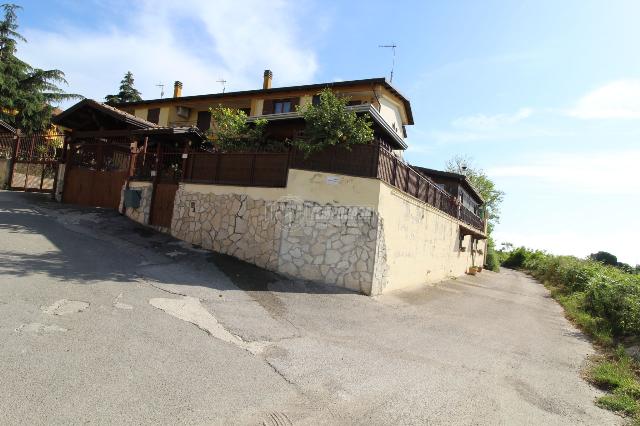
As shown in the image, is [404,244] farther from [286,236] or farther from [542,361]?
[542,361]

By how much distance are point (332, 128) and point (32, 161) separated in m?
16.4

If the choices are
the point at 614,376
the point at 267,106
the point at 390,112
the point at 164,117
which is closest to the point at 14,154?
the point at 164,117

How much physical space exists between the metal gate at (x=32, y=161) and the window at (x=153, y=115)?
29.7 feet

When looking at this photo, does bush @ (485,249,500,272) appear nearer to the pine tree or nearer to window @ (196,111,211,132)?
window @ (196,111,211,132)

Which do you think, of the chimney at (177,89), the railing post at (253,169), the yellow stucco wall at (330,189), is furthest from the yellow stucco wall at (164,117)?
the yellow stucco wall at (330,189)

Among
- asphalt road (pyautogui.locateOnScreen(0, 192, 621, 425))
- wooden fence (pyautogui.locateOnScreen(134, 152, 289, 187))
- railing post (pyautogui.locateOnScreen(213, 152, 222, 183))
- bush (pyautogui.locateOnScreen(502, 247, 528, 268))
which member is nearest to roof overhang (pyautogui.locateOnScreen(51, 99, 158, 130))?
wooden fence (pyautogui.locateOnScreen(134, 152, 289, 187))

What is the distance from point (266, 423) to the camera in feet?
13.0

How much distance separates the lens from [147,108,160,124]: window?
2798 centimetres

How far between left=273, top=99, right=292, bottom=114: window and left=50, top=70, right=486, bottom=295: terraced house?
9195 mm

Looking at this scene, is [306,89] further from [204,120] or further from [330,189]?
[330,189]

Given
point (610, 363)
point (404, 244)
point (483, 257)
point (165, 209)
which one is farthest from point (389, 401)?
point (483, 257)

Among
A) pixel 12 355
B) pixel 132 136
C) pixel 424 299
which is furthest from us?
pixel 132 136

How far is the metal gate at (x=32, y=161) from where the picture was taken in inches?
761

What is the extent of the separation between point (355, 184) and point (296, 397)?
24.4ft
